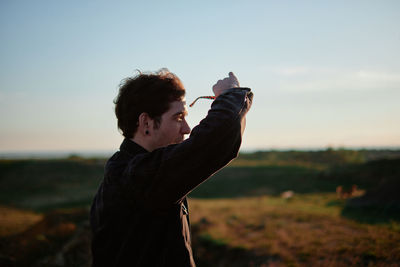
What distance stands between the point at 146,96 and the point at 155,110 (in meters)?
0.10

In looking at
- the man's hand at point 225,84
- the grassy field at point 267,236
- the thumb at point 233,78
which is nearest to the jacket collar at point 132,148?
the man's hand at point 225,84

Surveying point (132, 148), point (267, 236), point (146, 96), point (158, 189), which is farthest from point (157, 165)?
point (267, 236)

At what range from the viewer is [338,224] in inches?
283

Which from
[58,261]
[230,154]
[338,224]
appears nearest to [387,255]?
[338,224]

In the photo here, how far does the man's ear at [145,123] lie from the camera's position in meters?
1.56

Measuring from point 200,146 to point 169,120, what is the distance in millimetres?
399

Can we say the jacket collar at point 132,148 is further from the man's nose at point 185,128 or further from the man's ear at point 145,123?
the man's nose at point 185,128

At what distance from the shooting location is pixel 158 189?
1.29 m

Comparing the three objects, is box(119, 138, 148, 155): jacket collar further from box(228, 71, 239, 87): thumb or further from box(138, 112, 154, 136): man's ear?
box(228, 71, 239, 87): thumb

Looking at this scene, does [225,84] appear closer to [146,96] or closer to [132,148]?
[146,96]

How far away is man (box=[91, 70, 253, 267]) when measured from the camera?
127 cm

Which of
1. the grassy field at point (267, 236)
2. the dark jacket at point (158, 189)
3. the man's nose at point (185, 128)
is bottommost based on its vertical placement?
the grassy field at point (267, 236)

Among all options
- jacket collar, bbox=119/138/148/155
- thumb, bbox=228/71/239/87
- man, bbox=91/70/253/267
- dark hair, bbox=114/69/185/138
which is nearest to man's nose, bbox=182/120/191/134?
man, bbox=91/70/253/267

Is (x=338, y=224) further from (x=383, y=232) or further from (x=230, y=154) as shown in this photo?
(x=230, y=154)
